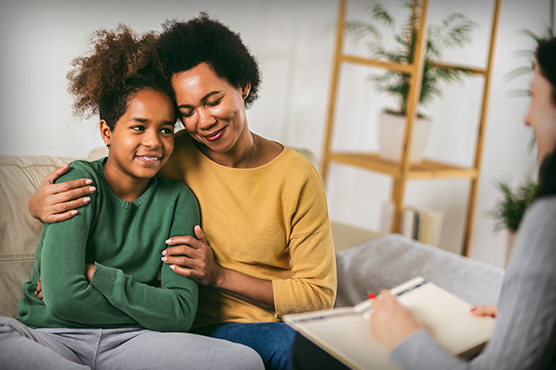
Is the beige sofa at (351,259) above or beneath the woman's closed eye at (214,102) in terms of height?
beneath

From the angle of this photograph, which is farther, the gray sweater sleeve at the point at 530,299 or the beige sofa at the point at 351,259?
the beige sofa at the point at 351,259

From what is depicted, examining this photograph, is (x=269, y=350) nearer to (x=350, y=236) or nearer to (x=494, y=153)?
(x=350, y=236)

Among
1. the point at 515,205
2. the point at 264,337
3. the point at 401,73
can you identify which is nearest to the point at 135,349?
the point at 264,337

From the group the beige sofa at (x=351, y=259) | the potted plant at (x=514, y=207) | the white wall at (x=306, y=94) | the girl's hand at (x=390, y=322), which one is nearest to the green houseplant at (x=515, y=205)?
the potted plant at (x=514, y=207)

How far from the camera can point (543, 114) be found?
29.7 inches

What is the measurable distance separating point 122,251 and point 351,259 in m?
0.87

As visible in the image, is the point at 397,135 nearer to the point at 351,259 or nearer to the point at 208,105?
the point at 351,259

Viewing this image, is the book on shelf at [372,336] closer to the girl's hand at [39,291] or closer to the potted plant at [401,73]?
the girl's hand at [39,291]

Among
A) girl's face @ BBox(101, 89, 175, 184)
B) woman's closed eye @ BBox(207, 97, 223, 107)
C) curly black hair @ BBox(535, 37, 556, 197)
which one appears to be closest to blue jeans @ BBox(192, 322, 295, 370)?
girl's face @ BBox(101, 89, 175, 184)

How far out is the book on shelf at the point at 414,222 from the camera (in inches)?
99.4

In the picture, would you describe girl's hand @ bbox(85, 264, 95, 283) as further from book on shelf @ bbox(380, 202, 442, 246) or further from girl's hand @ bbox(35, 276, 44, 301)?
book on shelf @ bbox(380, 202, 442, 246)

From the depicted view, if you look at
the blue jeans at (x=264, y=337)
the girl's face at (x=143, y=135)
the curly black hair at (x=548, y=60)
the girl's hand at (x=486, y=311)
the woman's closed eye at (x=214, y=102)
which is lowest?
the blue jeans at (x=264, y=337)

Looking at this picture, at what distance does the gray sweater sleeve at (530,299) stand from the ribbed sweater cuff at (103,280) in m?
0.67

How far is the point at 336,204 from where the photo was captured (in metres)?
2.96
